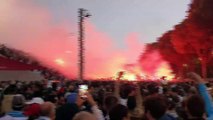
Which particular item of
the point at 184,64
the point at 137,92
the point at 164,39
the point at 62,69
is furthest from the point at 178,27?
the point at 137,92

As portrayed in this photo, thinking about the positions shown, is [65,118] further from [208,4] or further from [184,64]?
[184,64]

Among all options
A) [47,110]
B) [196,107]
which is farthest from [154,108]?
[47,110]

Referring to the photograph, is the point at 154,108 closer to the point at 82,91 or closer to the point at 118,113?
the point at 118,113

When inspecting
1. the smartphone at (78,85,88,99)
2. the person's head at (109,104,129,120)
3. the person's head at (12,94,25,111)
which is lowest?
the person's head at (109,104,129,120)

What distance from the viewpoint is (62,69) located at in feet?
172

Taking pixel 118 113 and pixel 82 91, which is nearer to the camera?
pixel 118 113

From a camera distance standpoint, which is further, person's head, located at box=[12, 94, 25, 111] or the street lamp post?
the street lamp post

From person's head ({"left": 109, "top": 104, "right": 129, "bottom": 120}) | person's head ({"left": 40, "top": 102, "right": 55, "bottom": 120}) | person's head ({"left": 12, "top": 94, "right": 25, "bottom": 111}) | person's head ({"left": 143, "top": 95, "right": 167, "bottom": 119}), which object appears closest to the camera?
person's head ({"left": 143, "top": 95, "right": 167, "bottom": 119})

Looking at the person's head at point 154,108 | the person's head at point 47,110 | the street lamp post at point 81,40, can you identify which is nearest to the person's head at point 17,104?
the person's head at point 47,110

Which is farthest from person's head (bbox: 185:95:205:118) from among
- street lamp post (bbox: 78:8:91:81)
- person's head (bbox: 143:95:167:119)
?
street lamp post (bbox: 78:8:91:81)

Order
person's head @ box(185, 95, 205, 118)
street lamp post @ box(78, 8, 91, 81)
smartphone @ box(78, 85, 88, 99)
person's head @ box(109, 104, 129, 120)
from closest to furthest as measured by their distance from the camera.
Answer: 1. person's head @ box(185, 95, 205, 118)
2. person's head @ box(109, 104, 129, 120)
3. smartphone @ box(78, 85, 88, 99)
4. street lamp post @ box(78, 8, 91, 81)

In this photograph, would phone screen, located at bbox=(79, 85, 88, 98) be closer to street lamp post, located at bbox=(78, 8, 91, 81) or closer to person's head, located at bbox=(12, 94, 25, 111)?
person's head, located at bbox=(12, 94, 25, 111)

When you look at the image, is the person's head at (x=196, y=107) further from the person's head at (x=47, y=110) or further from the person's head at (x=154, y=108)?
the person's head at (x=47, y=110)

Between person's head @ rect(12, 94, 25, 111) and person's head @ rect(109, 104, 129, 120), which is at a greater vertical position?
person's head @ rect(12, 94, 25, 111)
